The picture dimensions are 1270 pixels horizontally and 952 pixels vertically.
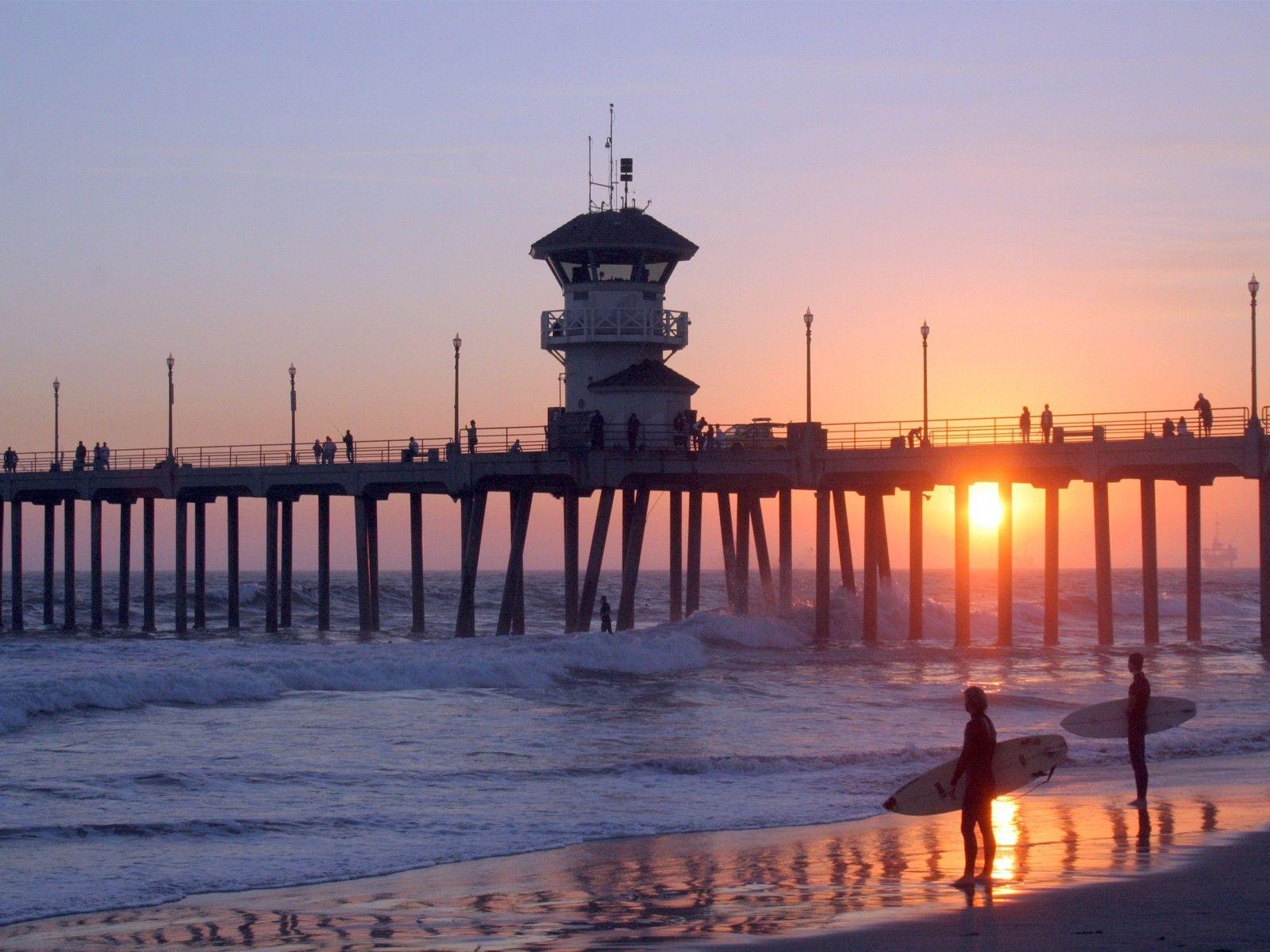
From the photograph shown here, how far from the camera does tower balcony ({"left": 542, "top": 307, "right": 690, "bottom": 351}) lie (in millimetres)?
45688

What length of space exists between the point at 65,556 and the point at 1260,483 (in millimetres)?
38674

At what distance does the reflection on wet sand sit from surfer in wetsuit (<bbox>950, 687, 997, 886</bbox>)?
22 centimetres

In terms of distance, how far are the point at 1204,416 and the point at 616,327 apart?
1587 cm

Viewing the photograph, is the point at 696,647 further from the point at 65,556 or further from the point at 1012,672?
the point at 65,556

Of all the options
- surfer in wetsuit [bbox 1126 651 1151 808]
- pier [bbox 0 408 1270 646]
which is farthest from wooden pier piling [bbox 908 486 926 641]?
surfer in wetsuit [bbox 1126 651 1151 808]

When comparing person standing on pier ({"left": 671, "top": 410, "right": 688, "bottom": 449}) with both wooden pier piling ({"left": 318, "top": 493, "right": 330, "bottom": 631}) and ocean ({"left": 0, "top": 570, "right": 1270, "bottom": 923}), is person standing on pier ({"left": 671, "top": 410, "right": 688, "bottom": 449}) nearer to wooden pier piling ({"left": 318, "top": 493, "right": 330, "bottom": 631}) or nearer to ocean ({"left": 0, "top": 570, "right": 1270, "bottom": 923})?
ocean ({"left": 0, "top": 570, "right": 1270, "bottom": 923})

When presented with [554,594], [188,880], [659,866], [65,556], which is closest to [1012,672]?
[659,866]

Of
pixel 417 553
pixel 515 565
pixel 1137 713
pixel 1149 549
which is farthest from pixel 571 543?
pixel 1137 713

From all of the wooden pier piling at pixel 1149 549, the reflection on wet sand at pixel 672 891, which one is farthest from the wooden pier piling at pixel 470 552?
the reflection on wet sand at pixel 672 891

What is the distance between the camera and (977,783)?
43.2 ft

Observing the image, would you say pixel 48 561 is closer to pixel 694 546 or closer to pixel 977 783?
pixel 694 546

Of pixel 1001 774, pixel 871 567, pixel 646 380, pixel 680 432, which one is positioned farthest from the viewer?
pixel 646 380

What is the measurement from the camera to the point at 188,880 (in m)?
14.3

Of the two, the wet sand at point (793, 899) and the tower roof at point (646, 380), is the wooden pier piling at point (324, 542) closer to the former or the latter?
the tower roof at point (646, 380)
